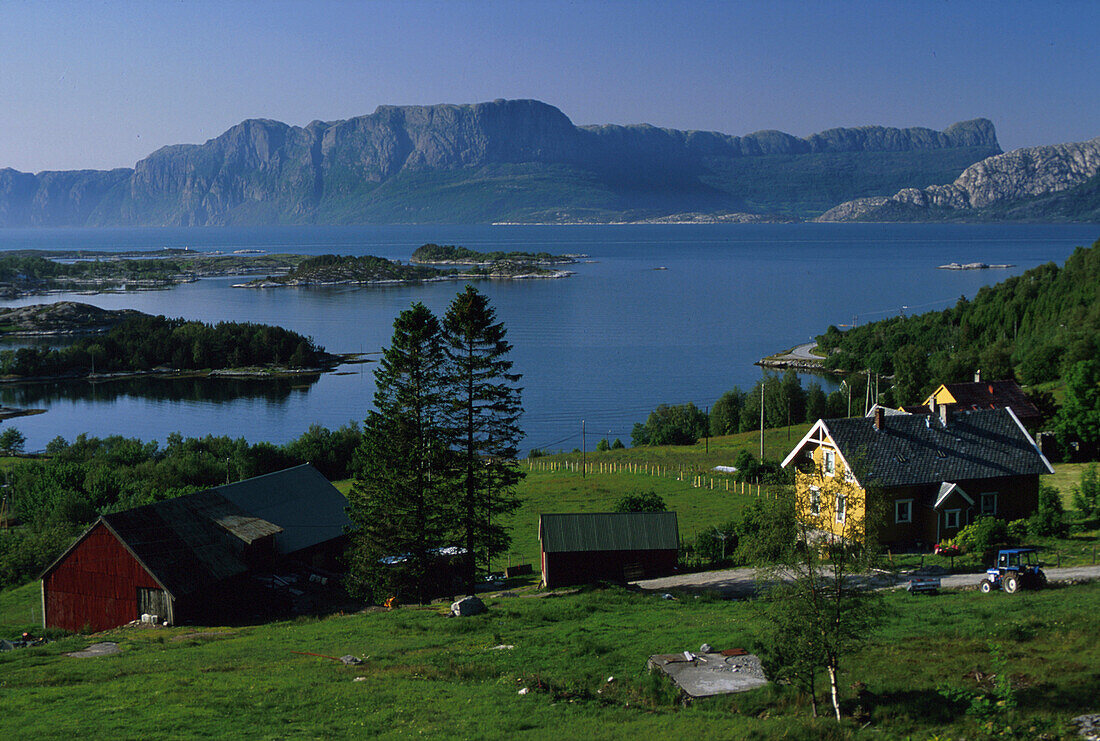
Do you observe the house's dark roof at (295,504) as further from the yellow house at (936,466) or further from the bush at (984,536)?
the bush at (984,536)

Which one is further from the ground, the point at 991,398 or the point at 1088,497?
the point at 991,398

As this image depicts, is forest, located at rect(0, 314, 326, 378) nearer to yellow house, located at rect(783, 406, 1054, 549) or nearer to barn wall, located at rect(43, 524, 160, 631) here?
barn wall, located at rect(43, 524, 160, 631)

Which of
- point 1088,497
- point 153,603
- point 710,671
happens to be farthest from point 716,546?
point 153,603

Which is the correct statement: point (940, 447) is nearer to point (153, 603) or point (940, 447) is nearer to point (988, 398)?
point (988, 398)

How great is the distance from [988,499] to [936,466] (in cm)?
213

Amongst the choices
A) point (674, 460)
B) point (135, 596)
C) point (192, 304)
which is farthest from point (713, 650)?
Result: point (192, 304)

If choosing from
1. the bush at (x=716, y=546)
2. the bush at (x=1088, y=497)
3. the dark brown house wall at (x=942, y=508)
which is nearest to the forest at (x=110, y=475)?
the bush at (x=716, y=546)

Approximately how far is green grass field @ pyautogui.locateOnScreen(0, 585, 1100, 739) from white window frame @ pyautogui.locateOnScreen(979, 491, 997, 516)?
28.9 ft

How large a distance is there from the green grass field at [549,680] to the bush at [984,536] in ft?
17.6

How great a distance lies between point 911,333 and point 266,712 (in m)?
95.4

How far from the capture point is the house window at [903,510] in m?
27.3

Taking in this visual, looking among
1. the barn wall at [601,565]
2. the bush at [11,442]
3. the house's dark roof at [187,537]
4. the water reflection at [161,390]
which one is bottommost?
the bush at [11,442]

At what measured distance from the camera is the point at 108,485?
49.3 metres

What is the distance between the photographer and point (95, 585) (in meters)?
25.8
